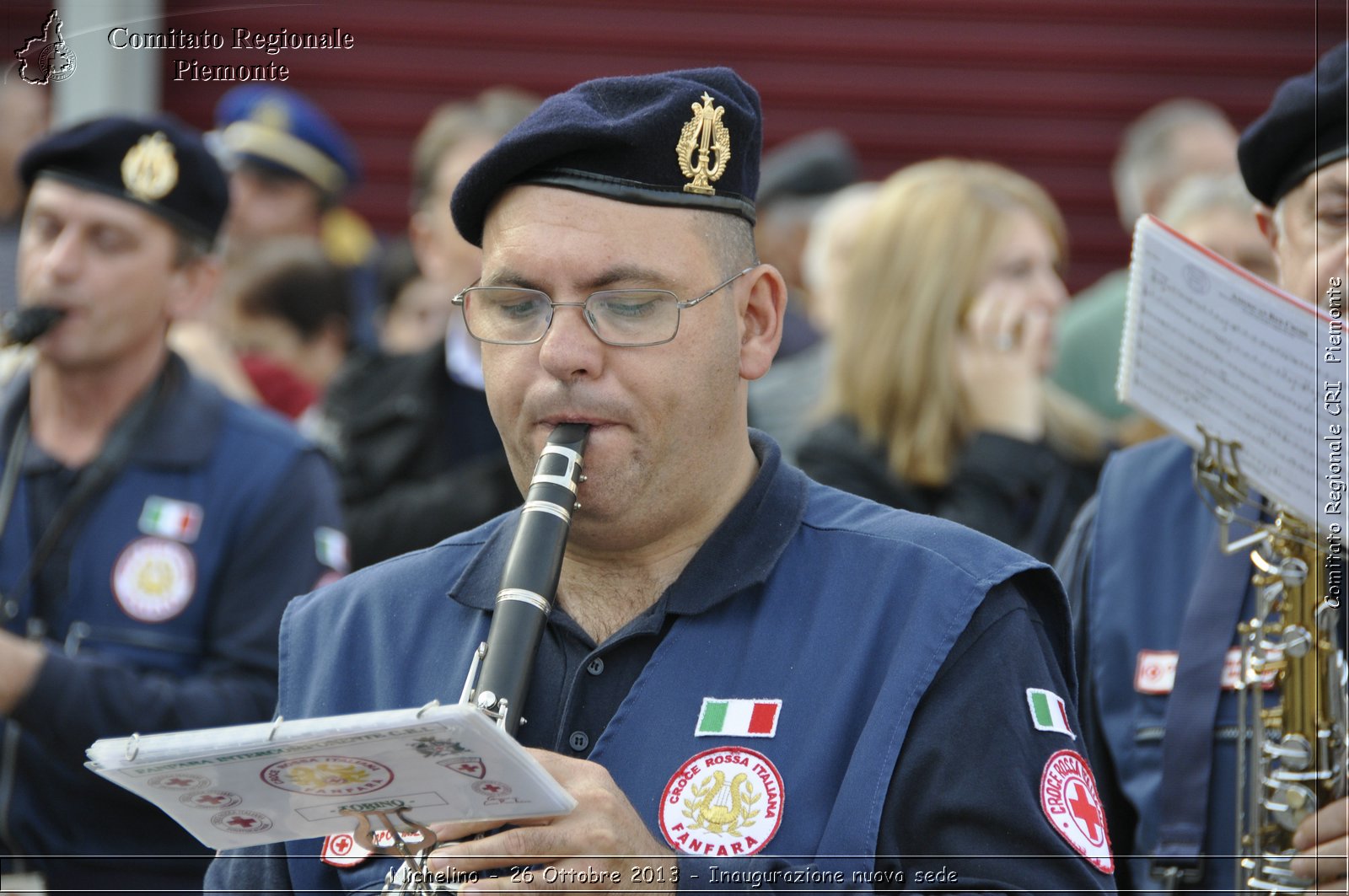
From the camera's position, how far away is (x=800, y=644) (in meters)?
2.60

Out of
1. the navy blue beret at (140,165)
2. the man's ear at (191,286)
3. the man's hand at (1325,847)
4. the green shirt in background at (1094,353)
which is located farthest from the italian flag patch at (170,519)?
the green shirt in background at (1094,353)

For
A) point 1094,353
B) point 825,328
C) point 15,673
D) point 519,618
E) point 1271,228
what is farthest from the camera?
point 825,328

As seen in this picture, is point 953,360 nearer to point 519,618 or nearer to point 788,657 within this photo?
point 788,657

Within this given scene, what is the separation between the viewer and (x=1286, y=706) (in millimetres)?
2900

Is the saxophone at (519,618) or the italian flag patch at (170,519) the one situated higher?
the italian flag patch at (170,519)

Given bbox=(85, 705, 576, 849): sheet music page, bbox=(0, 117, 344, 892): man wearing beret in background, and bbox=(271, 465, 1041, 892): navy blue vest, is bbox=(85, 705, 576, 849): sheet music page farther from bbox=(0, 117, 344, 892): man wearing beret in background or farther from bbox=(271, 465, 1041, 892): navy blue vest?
bbox=(0, 117, 344, 892): man wearing beret in background

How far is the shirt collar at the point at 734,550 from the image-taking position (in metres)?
2.66

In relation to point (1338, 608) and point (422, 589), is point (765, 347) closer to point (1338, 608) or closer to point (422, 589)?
point (422, 589)

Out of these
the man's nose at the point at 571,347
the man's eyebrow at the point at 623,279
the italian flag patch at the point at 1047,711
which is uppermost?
the man's eyebrow at the point at 623,279

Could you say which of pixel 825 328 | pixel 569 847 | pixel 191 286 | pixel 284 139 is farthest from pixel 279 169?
pixel 569 847

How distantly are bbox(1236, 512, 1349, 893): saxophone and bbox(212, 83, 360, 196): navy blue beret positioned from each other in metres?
5.38

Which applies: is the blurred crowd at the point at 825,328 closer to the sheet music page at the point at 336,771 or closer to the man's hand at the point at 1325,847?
the man's hand at the point at 1325,847

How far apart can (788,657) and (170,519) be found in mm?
2241

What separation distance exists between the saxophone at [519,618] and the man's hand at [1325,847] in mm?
1352
